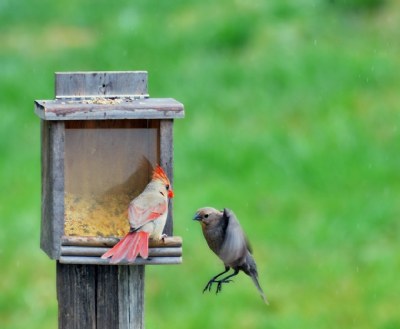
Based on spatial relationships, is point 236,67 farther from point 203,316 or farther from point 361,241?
point 203,316

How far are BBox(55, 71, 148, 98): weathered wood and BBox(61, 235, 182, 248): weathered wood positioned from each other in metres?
0.43

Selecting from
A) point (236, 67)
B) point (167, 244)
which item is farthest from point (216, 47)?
point (167, 244)

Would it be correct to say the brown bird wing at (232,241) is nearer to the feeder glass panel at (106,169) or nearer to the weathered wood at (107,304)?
the feeder glass panel at (106,169)

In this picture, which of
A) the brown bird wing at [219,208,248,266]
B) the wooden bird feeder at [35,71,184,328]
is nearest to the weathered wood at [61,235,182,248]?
the wooden bird feeder at [35,71,184,328]

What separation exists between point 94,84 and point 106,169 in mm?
308

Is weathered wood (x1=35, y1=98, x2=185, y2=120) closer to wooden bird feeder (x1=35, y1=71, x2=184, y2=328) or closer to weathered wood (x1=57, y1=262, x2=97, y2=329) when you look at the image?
wooden bird feeder (x1=35, y1=71, x2=184, y2=328)

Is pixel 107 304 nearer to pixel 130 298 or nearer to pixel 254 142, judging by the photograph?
pixel 130 298

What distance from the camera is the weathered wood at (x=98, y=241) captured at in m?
3.56

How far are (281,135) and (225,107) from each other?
77 centimetres

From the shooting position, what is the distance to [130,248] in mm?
3475

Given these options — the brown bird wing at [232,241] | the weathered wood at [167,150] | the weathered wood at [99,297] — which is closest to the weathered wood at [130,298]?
the weathered wood at [99,297]

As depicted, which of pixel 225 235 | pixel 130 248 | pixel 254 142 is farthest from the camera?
pixel 254 142

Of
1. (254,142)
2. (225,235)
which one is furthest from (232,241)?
(254,142)

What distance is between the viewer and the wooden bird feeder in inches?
139
